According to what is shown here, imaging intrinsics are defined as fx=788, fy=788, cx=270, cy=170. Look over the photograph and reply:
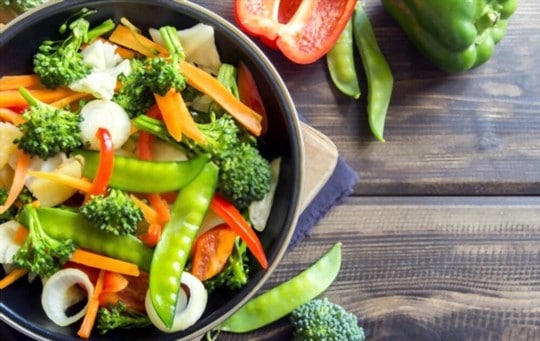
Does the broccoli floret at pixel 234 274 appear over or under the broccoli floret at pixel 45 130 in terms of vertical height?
under

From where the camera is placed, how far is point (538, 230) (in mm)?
1830

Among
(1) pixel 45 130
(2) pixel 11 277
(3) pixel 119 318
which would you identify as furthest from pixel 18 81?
(3) pixel 119 318

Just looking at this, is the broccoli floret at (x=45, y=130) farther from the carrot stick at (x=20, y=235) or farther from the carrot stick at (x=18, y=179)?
the carrot stick at (x=20, y=235)

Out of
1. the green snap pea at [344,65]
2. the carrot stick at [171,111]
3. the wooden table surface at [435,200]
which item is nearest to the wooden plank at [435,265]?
the wooden table surface at [435,200]

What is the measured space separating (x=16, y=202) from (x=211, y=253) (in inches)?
15.1

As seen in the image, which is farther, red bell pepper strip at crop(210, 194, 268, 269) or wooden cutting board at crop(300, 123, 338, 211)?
wooden cutting board at crop(300, 123, 338, 211)

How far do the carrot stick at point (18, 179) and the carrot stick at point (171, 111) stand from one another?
0.26 meters

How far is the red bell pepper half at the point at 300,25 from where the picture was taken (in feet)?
5.56

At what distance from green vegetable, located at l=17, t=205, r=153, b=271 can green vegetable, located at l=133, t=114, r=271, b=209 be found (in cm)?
19

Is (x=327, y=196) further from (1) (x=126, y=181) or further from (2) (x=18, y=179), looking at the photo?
(2) (x=18, y=179)

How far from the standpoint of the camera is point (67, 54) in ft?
4.89

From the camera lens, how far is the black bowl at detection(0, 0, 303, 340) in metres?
1.48

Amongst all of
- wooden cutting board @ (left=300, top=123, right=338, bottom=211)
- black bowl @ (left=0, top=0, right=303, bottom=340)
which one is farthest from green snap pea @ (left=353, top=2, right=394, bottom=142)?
black bowl @ (left=0, top=0, right=303, bottom=340)

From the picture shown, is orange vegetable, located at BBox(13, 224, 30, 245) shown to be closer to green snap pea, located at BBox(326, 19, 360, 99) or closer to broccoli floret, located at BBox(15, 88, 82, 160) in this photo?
broccoli floret, located at BBox(15, 88, 82, 160)
